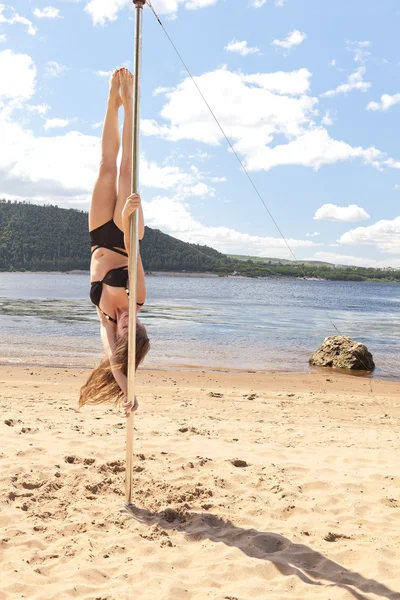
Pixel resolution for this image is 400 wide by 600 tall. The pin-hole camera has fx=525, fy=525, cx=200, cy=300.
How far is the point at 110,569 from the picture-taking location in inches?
141

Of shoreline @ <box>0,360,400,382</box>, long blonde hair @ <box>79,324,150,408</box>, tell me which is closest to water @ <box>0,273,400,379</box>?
shoreline @ <box>0,360,400,382</box>

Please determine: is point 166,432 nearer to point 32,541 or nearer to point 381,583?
point 32,541

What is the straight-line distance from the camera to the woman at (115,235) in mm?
4125

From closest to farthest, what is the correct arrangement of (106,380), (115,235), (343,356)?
(115,235) → (106,380) → (343,356)

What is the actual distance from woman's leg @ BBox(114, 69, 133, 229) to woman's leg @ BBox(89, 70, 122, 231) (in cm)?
11

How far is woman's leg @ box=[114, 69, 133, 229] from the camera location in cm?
411

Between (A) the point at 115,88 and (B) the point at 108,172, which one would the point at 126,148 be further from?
(A) the point at 115,88

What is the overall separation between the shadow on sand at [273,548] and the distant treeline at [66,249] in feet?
303

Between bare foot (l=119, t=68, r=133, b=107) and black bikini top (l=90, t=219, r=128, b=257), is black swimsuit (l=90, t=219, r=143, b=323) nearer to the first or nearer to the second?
black bikini top (l=90, t=219, r=128, b=257)

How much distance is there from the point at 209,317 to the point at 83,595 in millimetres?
26169

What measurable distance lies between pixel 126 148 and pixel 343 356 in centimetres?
1172

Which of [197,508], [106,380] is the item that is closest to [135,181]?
[106,380]

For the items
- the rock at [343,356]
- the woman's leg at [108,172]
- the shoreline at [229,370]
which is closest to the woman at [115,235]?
the woman's leg at [108,172]

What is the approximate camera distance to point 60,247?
102m
